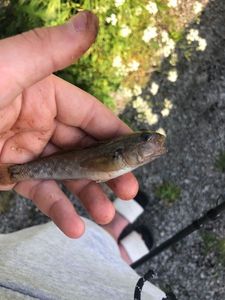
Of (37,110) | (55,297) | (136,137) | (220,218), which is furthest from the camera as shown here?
(220,218)

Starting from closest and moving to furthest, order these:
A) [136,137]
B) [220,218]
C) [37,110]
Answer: [136,137] → [37,110] → [220,218]

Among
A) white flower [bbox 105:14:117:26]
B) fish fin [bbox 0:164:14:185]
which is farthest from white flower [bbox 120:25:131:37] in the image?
fish fin [bbox 0:164:14:185]

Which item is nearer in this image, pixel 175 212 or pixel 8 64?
pixel 8 64

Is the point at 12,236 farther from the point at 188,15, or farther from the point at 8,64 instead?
the point at 188,15

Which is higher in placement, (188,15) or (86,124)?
(86,124)

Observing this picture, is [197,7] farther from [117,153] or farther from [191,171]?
[117,153]

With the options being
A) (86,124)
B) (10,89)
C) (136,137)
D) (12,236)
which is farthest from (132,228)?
(10,89)
